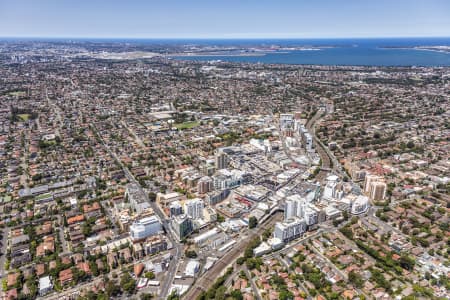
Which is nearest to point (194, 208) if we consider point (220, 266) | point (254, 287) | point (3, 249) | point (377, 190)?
point (220, 266)

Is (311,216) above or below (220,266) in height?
above

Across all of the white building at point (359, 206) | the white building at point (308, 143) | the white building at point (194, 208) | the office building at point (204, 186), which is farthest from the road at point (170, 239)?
the white building at point (308, 143)

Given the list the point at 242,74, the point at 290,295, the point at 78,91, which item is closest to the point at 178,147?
the point at 290,295

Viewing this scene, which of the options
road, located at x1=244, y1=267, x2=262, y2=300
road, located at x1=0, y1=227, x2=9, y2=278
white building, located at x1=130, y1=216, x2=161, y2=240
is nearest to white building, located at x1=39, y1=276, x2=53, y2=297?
road, located at x1=0, y1=227, x2=9, y2=278

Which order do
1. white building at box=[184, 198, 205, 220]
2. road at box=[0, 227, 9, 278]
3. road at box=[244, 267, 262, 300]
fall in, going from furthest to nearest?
white building at box=[184, 198, 205, 220] → road at box=[0, 227, 9, 278] → road at box=[244, 267, 262, 300]

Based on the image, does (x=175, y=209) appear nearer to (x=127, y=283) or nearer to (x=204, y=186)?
(x=204, y=186)

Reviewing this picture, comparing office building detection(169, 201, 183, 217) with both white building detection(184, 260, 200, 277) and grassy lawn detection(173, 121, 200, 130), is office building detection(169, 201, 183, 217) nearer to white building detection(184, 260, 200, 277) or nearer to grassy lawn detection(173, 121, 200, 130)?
white building detection(184, 260, 200, 277)
